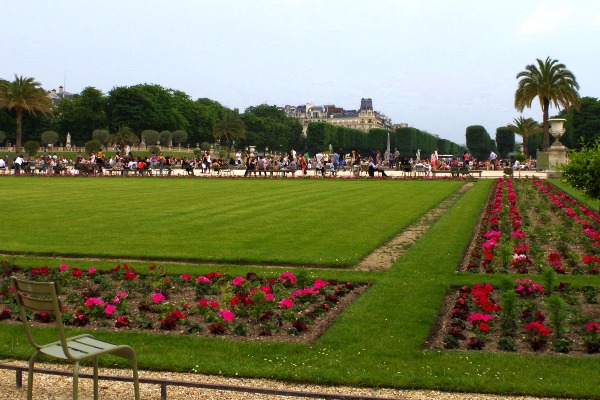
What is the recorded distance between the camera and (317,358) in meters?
5.70

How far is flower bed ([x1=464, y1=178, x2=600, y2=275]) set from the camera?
30.8 ft

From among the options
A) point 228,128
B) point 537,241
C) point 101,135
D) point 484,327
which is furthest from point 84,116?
point 484,327

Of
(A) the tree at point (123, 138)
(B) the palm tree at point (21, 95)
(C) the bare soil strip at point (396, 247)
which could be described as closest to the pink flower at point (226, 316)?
(C) the bare soil strip at point (396, 247)

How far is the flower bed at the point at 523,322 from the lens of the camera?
5961 millimetres

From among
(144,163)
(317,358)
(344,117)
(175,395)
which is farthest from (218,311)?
(344,117)

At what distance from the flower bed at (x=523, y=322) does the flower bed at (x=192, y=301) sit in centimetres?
127

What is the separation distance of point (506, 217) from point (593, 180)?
3.67m

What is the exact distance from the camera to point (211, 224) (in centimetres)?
1440

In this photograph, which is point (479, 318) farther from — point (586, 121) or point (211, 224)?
point (586, 121)

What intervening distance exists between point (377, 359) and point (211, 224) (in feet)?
29.9

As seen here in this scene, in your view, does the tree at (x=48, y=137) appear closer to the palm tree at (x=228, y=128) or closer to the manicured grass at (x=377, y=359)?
the palm tree at (x=228, y=128)

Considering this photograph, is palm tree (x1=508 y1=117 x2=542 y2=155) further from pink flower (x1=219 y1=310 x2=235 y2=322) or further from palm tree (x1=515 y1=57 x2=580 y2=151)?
pink flower (x1=219 y1=310 x2=235 y2=322)

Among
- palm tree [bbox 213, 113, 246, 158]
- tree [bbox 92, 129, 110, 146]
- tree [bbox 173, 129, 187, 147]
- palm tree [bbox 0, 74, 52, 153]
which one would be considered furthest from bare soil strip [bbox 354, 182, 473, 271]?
tree [bbox 173, 129, 187, 147]

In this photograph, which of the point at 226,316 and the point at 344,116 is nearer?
the point at 226,316
